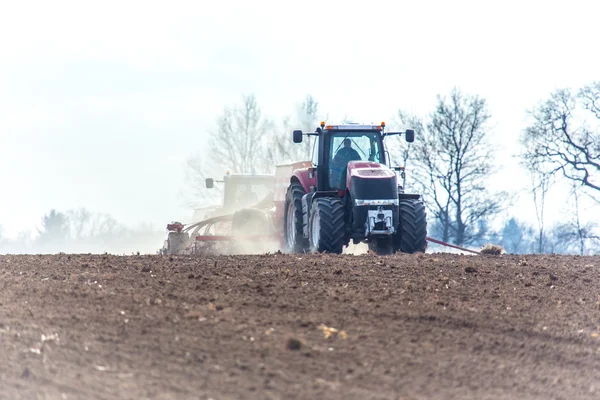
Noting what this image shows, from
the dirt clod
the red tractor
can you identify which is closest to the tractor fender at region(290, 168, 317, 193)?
the red tractor

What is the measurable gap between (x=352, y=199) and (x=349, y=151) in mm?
1637

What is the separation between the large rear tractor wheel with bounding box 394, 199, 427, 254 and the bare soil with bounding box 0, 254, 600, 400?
456 cm

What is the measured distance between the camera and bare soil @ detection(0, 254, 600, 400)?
5996 millimetres

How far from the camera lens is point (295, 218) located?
730 inches

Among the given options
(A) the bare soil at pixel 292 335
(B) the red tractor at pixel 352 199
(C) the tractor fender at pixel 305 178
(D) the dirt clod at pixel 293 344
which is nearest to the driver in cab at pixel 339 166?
(B) the red tractor at pixel 352 199

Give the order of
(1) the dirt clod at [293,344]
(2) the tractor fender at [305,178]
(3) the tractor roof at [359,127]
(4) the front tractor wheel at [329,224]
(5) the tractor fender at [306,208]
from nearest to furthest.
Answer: (1) the dirt clod at [293,344] → (4) the front tractor wheel at [329,224] → (5) the tractor fender at [306,208] → (3) the tractor roof at [359,127] → (2) the tractor fender at [305,178]

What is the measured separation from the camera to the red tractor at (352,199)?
1606 cm

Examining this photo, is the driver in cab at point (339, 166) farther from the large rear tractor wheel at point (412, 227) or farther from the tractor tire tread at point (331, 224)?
the large rear tractor wheel at point (412, 227)

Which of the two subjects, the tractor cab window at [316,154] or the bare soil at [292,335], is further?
the tractor cab window at [316,154]

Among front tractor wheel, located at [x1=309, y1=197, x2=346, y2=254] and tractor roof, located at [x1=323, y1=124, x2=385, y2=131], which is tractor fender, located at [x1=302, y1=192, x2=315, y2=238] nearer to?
front tractor wheel, located at [x1=309, y1=197, x2=346, y2=254]

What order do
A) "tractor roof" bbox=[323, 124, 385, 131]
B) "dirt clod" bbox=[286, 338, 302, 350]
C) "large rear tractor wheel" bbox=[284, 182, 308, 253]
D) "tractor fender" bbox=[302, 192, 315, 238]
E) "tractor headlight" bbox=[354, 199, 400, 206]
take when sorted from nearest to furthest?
1. "dirt clod" bbox=[286, 338, 302, 350]
2. "tractor headlight" bbox=[354, 199, 400, 206]
3. "tractor fender" bbox=[302, 192, 315, 238]
4. "tractor roof" bbox=[323, 124, 385, 131]
5. "large rear tractor wheel" bbox=[284, 182, 308, 253]

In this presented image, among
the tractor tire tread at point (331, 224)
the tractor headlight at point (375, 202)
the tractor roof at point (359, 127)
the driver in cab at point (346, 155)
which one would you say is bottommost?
the tractor tire tread at point (331, 224)

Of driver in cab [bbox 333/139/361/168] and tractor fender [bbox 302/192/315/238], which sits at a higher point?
driver in cab [bbox 333/139/361/168]

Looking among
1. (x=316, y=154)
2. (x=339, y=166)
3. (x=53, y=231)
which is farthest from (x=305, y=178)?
(x=53, y=231)
